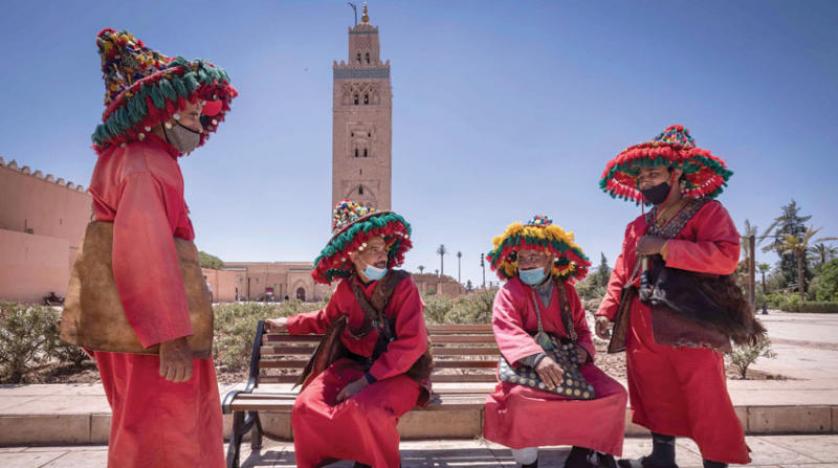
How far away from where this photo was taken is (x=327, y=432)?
2480mm

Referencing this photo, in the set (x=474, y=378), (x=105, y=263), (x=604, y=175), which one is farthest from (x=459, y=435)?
(x=105, y=263)

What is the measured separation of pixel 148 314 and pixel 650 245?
8.08ft

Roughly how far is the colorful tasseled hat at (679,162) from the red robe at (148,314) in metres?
2.36

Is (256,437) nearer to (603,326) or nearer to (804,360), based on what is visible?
(603,326)

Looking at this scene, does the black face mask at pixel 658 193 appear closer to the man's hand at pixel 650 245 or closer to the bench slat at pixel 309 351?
the man's hand at pixel 650 245

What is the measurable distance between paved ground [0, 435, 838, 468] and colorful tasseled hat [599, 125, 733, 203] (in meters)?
1.81

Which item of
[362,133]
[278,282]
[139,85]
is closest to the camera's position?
[139,85]

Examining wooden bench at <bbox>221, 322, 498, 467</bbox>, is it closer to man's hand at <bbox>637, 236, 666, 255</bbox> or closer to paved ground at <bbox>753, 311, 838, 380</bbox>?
man's hand at <bbox>637, 236, 666, 255</bbox>

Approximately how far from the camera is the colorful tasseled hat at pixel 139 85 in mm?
1768

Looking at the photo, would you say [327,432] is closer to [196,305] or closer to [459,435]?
[196,305]

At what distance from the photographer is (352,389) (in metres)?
2.59

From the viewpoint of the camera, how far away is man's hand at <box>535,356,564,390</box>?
8.24 feet

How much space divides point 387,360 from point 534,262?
3.58ft

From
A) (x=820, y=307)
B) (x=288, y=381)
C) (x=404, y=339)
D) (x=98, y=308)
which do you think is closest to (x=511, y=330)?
(x=404, y=339)
